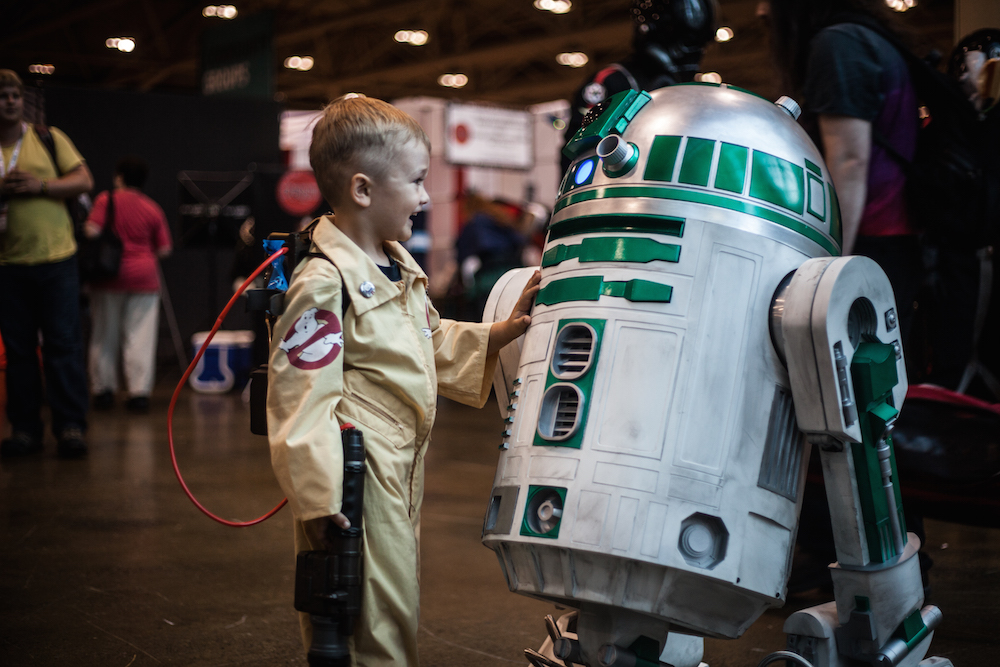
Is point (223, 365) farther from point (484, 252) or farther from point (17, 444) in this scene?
point (17, 444)

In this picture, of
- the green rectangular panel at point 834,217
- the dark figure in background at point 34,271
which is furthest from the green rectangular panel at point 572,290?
the dark figure in background at point 34,271

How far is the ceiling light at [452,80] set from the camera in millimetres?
17906

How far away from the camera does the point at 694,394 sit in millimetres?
1348

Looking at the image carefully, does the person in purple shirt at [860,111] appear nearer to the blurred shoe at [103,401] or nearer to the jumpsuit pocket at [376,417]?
the jumpsuit pocket at [376,417]

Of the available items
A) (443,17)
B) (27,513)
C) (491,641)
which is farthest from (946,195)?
(443,17)

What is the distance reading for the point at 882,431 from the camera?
1502mm

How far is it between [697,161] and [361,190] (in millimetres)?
542

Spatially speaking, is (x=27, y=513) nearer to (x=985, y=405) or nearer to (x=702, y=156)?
(x=702, y=156)

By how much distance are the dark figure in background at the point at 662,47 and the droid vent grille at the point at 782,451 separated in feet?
5.01

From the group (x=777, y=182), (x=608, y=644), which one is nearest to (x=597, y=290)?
(x=777, y=182)

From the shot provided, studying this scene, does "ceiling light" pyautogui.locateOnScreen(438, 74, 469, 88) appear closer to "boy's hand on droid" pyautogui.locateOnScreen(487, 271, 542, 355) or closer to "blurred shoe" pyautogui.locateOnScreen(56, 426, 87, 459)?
"blurred shoe" pyautogui.locateOnScreen(56, 426, 87, 459)

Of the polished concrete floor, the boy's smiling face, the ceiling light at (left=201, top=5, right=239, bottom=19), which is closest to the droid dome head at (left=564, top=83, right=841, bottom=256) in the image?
the boy's smiling face

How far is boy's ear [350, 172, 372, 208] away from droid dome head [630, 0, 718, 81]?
1.60 m

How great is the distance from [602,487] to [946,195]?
1.37 metres
